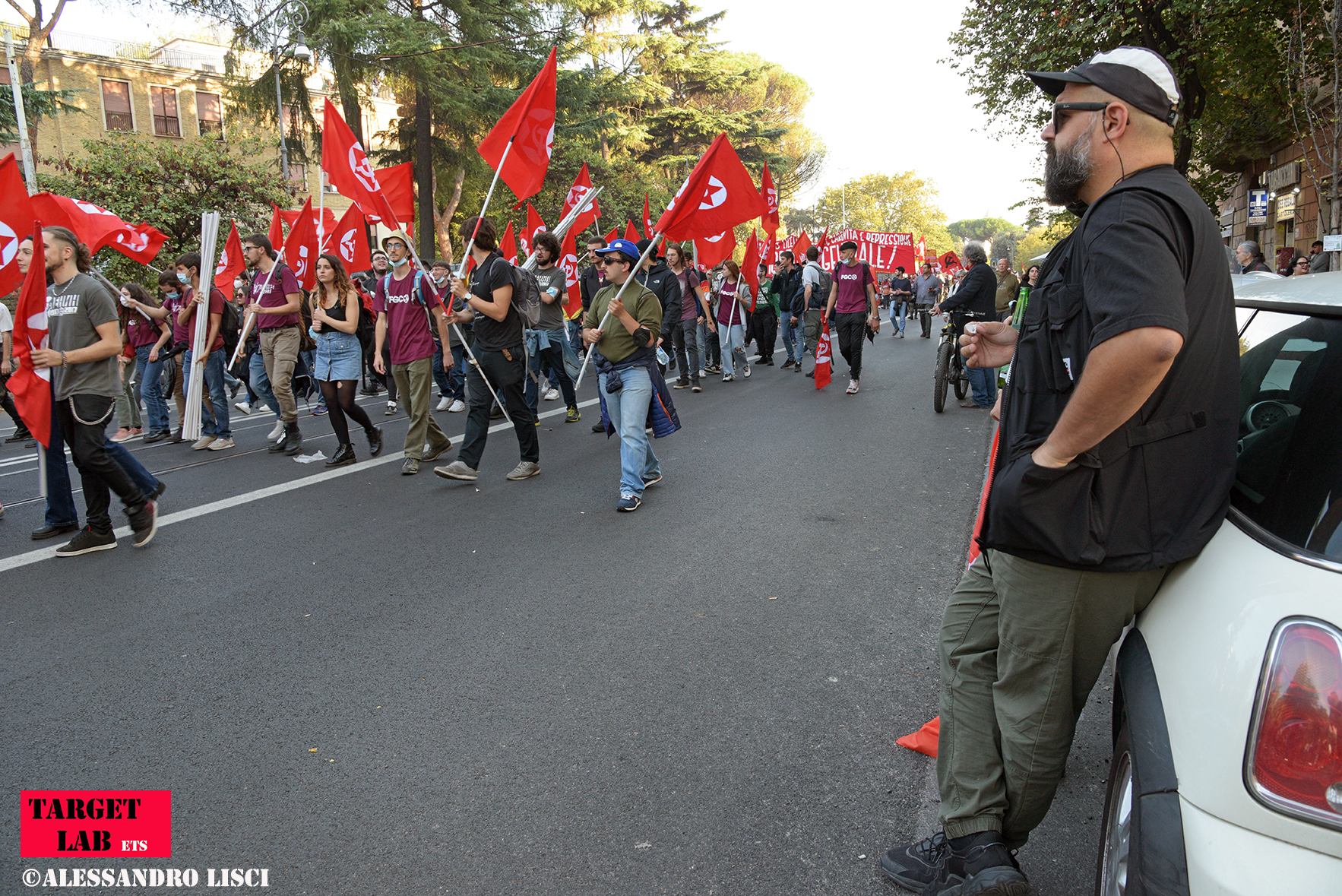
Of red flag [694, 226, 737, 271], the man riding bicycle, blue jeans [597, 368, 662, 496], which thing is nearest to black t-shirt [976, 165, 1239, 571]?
blue jeans [597, 368, 662, 496]

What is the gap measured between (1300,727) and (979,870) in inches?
35.4

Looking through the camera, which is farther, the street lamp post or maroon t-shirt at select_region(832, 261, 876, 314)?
the street lamp post

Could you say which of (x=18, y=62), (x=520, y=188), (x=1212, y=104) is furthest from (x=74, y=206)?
(x=18, y=62)

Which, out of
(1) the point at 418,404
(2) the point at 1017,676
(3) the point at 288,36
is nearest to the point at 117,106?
(3) the point at 288,36

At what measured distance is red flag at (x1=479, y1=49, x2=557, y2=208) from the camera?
8.20 meters

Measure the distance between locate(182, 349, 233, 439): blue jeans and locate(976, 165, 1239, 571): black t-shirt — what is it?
8641 millimetres

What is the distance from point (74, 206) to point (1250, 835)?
33.2 ft

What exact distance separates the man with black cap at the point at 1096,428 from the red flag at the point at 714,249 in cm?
1074

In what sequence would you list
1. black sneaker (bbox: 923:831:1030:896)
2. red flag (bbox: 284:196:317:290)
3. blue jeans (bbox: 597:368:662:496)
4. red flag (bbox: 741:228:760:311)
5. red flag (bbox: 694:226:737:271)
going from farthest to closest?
red flag (bbox: 741:228:760:311) → red flag (bbox: 694:226:737:271) → red flag (bbox: 284:196:317:290) → blue jeans (bbox: 597:368:662:496) → black sneaker (bbox: 923:831:1030:896)

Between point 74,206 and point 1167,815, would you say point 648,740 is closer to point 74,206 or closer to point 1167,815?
point 1167,815

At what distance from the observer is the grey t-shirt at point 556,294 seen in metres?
9.94

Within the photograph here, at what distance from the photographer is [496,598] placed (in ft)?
14.1

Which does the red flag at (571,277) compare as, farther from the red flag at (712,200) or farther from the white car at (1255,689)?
the white car at (1255,689)

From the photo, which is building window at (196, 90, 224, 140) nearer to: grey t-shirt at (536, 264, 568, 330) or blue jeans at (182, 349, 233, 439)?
blue jeans at (182, 349, 233, 439)
